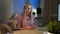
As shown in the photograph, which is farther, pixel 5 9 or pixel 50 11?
pixel 5 9

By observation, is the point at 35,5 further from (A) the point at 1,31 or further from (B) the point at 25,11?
(A) the point at 1,31

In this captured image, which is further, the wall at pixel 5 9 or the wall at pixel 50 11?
the wall at pixel 5 9

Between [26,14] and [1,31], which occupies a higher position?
[26,14]

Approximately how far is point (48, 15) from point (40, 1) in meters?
0.48

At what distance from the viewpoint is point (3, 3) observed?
429 cm

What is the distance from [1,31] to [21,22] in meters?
0.61

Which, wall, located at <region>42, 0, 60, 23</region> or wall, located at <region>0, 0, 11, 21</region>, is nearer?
wall, located at <region>42, 0, 60, 23</region>

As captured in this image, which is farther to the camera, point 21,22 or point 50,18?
point 50,18

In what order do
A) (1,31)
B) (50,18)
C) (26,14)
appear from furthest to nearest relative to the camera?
(50,18), (26,14), (1,31)

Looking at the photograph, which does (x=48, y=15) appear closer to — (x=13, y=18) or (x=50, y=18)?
(x=50, y=18)

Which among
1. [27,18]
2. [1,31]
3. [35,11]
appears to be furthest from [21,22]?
[35,11]

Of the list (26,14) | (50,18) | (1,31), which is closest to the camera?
(1,31)

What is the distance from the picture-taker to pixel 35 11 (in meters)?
4.18

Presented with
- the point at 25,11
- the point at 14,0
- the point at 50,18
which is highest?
the point at 14,0
